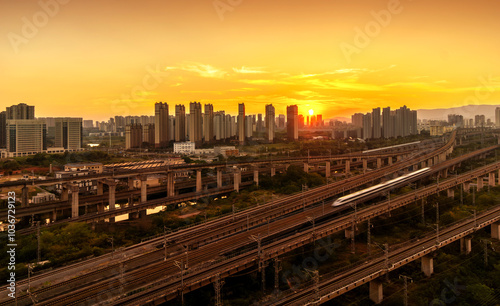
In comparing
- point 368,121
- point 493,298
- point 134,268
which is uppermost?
point 368,121

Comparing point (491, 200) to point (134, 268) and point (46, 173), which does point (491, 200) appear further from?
point (46, 173)

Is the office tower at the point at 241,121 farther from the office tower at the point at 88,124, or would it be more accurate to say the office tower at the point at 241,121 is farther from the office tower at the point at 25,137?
the office tower at the point at 88,124

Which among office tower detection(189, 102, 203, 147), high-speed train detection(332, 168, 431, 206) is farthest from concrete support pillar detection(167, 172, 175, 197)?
office tower detection(189, 102, 203, 147)

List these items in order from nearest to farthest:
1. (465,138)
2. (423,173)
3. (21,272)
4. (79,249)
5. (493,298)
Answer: (493,298)
(21,272)
(79,249)
(423,173)
(465,138)

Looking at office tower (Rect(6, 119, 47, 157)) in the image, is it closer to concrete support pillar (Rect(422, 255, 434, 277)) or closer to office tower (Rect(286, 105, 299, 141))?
office tower (Rect(286, 105, 299, 141))

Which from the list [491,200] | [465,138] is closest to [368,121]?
[465,138]

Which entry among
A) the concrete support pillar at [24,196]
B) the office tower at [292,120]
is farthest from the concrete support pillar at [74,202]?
the office tower at [292,120]
